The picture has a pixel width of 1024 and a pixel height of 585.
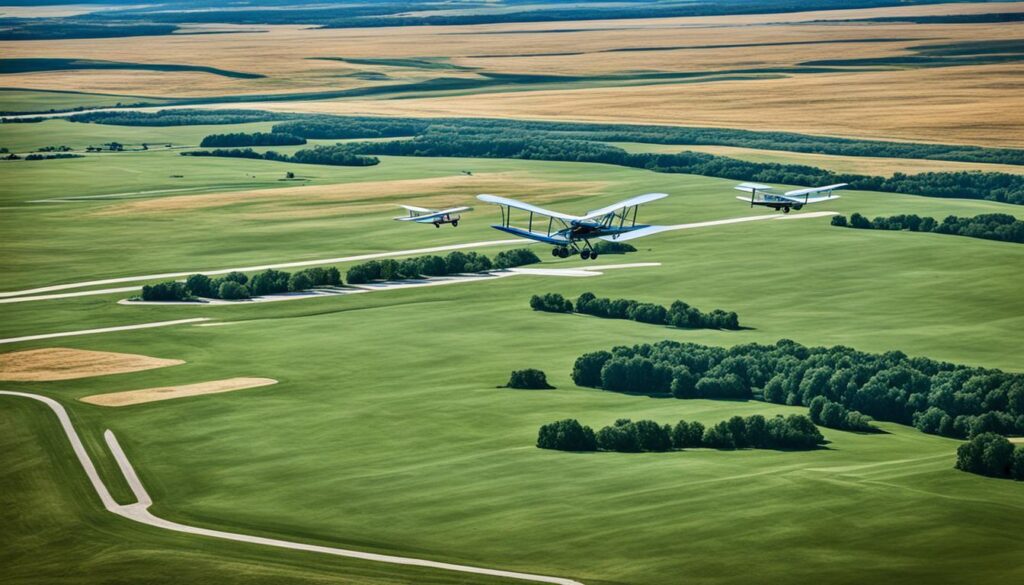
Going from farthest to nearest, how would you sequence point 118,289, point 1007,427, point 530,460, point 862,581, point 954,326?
1. point 118,289
2. point 954,326
3. point 1007,427
4. point 530,460
5. point 862,581

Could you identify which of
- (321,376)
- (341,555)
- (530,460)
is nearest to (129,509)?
(341,555)

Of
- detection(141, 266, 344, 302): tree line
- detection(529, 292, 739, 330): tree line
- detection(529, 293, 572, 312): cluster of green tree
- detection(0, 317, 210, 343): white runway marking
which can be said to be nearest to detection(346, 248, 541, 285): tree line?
detection(141, 266, 344, 302): tree line

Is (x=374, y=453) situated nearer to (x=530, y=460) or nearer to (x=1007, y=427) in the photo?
(x=530, y=460)

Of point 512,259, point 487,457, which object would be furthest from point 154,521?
point 512,259

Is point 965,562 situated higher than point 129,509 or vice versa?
point 965,562

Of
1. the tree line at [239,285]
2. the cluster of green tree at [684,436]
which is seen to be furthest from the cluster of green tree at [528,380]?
the tree line at [239,285]

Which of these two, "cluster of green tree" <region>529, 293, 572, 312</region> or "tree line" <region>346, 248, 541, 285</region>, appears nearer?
"cluster of green tree" <region>529, 293, 572, 312</region>

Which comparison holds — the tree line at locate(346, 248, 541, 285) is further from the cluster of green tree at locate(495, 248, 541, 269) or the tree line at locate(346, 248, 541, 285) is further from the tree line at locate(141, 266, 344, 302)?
the tree line at locate(141, 266, 344, 302)

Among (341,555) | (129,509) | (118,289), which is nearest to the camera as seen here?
(341,555)
